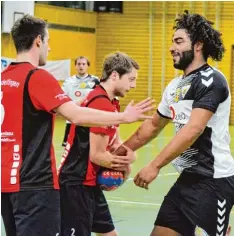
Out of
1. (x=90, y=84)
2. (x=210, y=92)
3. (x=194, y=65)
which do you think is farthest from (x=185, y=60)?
(x=90, y=84)

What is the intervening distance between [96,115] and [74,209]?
1258 millimetres

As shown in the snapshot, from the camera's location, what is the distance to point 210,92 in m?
Answer: 4.95

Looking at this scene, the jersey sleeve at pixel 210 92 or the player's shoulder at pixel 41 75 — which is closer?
the player's shoulder at pixel 41 75

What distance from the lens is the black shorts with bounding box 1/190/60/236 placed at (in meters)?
4.59

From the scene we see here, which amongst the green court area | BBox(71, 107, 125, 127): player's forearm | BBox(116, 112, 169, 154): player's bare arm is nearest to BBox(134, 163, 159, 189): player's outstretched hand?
BBox(71, 107, 125, 127): player's forearm

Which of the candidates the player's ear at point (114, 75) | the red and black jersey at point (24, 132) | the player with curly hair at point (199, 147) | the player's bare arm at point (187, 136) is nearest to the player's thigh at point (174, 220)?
the player with curly hair at point (199, 147)

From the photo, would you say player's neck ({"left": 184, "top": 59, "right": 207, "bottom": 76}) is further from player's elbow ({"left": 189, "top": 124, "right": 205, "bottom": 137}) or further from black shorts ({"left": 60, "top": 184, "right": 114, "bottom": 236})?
black shorts ({"left": 60, "top": 184, "right": 114, "bottom": 236})

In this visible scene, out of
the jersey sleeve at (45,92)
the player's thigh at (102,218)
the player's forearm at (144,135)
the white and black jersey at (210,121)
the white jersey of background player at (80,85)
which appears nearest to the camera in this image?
the jersey sleeve at (45,92)

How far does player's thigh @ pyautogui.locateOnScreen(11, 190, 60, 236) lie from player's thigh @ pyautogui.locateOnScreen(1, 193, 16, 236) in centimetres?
7

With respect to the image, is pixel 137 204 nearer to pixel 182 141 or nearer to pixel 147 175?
pixel 147 175

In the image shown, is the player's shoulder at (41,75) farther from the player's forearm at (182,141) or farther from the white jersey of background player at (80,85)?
the white jersey of background player at (80,85)

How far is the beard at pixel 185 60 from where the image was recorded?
5.18m

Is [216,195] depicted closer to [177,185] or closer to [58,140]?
[177,185]

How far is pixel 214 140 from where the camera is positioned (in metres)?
5.08
